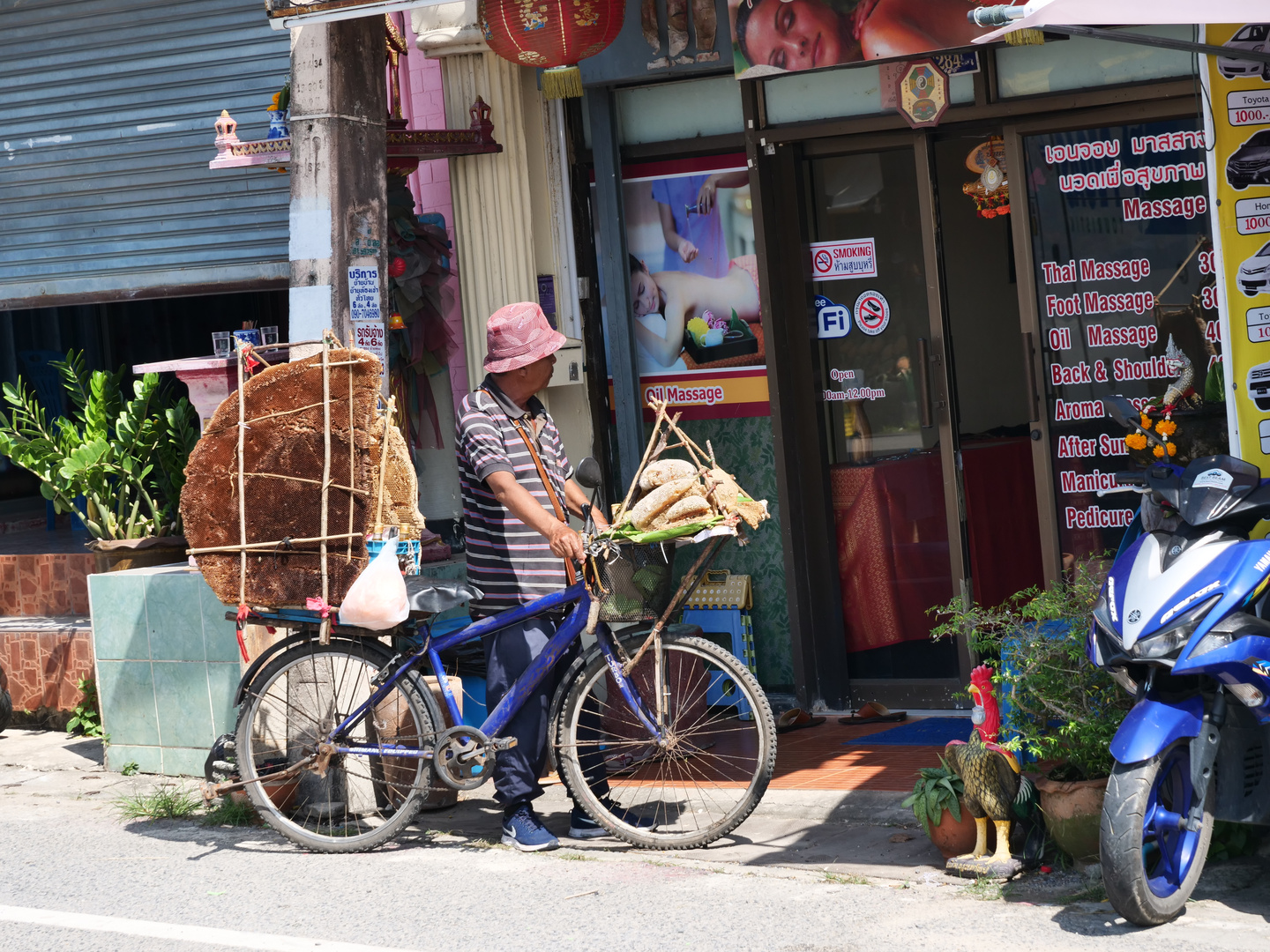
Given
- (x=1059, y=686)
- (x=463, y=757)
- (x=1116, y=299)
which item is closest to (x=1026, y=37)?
(x=1116, y=299)

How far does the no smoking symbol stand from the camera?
7.35 metres

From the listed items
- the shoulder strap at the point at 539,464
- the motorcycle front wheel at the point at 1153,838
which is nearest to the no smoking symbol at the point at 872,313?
the shoulder strap at the point at 539,464

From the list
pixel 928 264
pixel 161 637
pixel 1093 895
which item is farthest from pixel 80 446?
pixel 1093 895

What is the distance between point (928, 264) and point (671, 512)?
2463 mm

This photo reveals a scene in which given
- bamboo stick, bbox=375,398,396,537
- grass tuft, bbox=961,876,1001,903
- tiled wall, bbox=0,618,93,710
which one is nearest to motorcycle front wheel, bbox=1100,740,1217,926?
grass tuft, bbox=961,876,1001,903

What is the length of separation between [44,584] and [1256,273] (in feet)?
22.8

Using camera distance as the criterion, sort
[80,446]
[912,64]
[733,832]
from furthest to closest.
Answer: [80,446]
[912,64]
[733,832]

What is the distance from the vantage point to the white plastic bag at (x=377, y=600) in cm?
554

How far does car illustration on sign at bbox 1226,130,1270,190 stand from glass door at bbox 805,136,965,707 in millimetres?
2117

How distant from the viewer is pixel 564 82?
757 centimetres

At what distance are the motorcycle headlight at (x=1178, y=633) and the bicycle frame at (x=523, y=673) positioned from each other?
191 centimetres

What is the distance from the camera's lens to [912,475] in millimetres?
7422

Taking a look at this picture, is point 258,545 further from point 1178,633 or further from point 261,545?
point 1178,633

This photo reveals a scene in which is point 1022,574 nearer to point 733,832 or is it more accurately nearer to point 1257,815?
point 733,832
